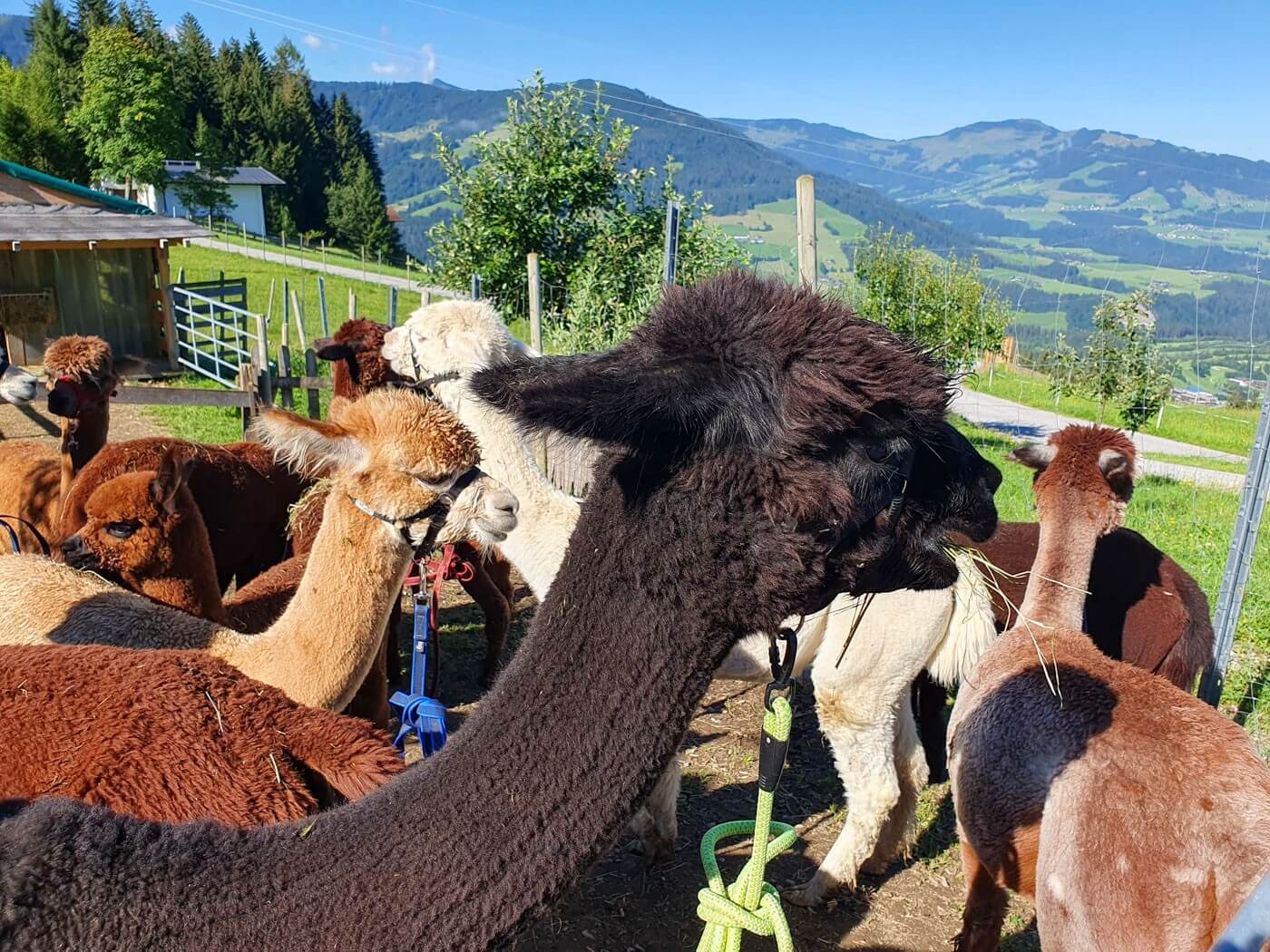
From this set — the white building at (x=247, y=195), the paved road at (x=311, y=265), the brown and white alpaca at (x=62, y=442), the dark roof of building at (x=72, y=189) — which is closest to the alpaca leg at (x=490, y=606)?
the brown and white alpaca at (x=62, y=442)

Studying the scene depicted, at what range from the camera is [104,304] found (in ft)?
57.1

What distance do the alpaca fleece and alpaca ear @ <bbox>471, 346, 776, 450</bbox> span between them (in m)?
4.16

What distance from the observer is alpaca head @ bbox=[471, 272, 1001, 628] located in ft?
4.55

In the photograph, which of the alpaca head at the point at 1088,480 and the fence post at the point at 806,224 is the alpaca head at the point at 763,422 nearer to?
the alpaca head at the point at 1088,480

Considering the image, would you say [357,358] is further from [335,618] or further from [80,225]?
[80,225]

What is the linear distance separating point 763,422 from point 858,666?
2.66 metres

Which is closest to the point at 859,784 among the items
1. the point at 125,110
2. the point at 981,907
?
the point at 981,907

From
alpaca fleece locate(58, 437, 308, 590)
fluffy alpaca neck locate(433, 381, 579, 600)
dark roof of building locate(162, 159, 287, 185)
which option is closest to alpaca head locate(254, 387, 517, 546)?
fluffy alpaca neck locate(433, 381, 579, 600)

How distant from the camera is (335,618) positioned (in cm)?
294

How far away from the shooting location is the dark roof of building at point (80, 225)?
1556 centimetres

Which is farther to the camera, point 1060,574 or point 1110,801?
point 1060,574

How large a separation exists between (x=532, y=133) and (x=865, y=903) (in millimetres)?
10123

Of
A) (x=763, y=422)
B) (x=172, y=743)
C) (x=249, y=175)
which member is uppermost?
(x=249, y=175)

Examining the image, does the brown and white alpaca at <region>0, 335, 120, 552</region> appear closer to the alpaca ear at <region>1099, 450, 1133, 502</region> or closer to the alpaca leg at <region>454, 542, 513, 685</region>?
the alpaca leg at <region>454, 542, 513, 685</region>
